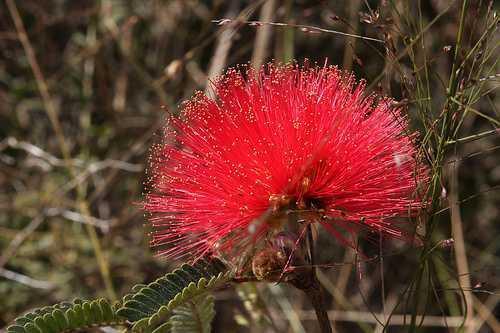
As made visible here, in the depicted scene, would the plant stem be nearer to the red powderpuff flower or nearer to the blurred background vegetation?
the red powderpuff flower

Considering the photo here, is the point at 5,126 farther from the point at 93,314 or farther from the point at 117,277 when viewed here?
the point at 93,314

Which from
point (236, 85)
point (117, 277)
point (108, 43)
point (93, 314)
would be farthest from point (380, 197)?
point (108, 43)

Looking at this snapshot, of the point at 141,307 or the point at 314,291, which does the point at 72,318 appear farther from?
the point at 314,291

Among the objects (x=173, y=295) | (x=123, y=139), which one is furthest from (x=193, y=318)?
(x=123, y=139)

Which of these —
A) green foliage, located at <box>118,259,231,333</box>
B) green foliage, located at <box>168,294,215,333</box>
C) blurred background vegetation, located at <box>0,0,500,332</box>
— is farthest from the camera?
blurred background vegetation, located at <box>0,0,500,332</box>

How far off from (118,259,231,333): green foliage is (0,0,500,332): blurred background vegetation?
74.5 inches

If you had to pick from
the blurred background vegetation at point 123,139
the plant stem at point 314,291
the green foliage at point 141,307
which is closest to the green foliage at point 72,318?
the green foliage at point 141,307

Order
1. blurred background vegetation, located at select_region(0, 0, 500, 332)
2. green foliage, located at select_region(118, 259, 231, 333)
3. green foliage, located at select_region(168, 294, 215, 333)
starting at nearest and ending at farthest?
green foliage, located at select_region(118, 259, 231, 333), green foliage, located at select_region(168, 294, 215, 333), blurred background vegetation, located at select_region(0, 0, 500, 332)

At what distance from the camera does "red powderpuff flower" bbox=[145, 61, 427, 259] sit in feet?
5.06

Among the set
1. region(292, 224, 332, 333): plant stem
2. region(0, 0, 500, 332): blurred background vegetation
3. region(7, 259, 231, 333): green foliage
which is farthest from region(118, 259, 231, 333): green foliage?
region(0, 0, 500, 332): blurred background vegetation

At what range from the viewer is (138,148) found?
12.5 feet

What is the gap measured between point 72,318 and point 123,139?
298cm

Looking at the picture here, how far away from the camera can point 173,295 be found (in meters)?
1.57

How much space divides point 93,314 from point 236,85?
0.52 meters
